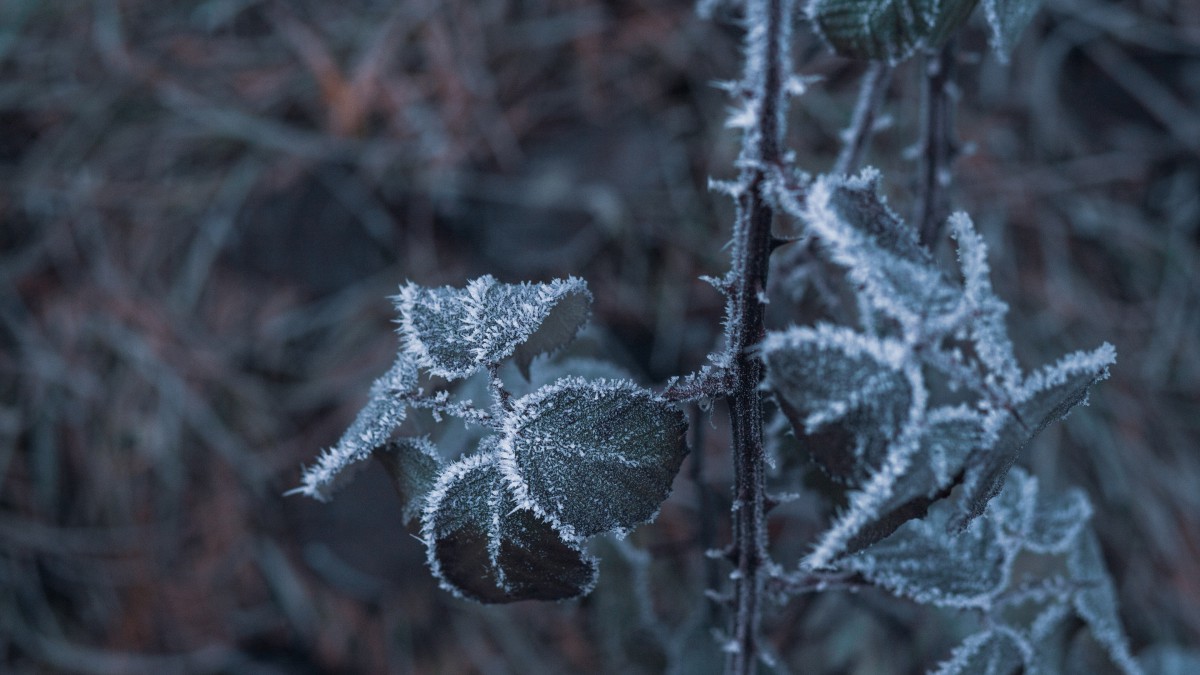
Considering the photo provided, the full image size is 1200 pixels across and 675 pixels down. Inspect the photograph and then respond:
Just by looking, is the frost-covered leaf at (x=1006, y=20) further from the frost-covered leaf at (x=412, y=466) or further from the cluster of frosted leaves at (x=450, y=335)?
the frost-covered leaf at (x=412, y=466)

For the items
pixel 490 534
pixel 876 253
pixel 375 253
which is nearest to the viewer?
pixel 876 253

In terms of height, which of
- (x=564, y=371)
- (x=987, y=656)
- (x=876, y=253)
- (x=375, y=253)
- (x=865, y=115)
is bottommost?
(x=987, y=656)

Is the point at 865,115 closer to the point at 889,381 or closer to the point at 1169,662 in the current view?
the point at 889,381

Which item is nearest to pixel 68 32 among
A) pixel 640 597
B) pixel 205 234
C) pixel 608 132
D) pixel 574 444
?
pixel 205 234

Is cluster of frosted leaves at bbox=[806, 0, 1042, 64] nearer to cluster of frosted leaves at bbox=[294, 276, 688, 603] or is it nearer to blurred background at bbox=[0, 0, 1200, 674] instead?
cluster of frosted leaves at bbox=[294, 276, 688, 603]

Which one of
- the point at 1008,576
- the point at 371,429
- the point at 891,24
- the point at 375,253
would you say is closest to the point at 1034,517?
the point at 1008,576

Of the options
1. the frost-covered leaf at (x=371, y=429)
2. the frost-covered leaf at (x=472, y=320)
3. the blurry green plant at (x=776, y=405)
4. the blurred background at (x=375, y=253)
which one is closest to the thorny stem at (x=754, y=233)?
the blurry green plant at (x=776, y=405)
